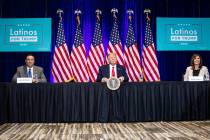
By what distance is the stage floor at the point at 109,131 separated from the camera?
4910mm

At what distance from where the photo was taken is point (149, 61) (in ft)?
27.8

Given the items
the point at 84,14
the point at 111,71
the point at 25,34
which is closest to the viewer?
the point at 111,71

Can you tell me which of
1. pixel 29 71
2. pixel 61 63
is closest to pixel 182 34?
pixel 61 63

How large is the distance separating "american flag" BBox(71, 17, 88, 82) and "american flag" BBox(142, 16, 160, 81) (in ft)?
4.43

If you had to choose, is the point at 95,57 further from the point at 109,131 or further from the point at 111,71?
the point at 109,131

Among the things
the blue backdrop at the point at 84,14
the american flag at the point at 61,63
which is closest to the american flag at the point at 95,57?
the blue backdrop at the point at 84,14

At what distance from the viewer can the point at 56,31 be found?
29.1 feet

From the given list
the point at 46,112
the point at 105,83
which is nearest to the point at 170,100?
the point at 105,83

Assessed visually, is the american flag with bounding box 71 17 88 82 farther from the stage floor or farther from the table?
the stage floor

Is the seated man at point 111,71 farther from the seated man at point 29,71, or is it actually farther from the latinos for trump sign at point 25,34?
the latinos for trump sign at point 25,34

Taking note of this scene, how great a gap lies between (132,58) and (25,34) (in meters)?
2.53

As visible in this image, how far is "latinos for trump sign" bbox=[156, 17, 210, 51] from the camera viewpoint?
8797mm

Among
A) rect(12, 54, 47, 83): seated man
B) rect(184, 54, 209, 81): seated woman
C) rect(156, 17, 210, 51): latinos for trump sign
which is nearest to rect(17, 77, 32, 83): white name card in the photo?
rect(12, 54, 47, 83): seated man

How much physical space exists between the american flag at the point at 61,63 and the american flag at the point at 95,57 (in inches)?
18.6
